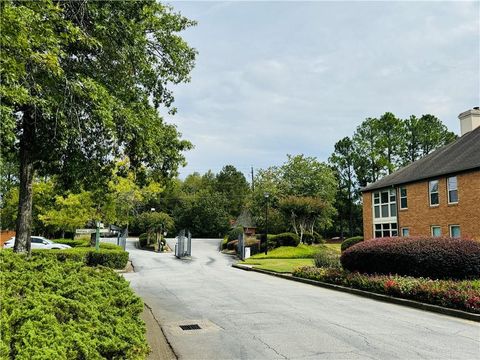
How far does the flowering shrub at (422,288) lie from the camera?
10918mm

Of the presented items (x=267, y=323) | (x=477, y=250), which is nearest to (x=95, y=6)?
(x=267, y=323)

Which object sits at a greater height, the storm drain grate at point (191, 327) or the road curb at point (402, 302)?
the road curb at point (402, 302)

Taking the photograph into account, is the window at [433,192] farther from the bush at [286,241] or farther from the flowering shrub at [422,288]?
the bush at [286,241]

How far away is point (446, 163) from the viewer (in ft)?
91.5

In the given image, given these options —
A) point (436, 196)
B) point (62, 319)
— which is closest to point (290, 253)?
point (436, 196)

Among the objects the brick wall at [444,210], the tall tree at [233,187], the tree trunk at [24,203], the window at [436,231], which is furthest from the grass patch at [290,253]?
the tall tree at [233,187]

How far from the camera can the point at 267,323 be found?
29.8 ft

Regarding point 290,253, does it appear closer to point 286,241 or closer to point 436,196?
point 286,241

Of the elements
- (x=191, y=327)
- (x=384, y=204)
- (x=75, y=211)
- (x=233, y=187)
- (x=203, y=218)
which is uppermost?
(x=233, y=187)

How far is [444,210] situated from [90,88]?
942 inches

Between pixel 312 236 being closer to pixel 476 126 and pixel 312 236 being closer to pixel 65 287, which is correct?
pixel 476 126

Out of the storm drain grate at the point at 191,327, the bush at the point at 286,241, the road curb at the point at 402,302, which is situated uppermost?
the bush at the point at 286,241

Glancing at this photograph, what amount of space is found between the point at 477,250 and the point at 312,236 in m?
30.4

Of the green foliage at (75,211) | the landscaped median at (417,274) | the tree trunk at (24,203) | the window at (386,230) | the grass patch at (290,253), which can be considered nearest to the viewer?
the landscaped median at (417,274)
